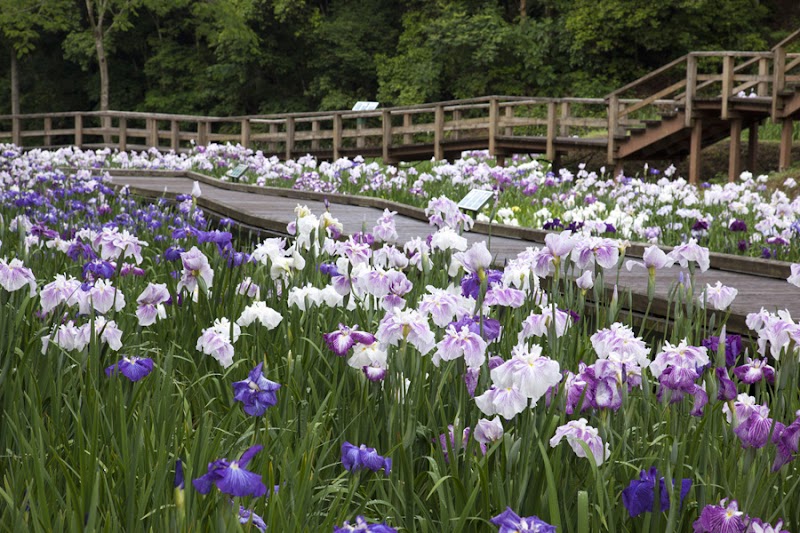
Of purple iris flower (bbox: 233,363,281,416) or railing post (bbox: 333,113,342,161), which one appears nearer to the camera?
purple iris flower (bbox: 233,363,281,416)

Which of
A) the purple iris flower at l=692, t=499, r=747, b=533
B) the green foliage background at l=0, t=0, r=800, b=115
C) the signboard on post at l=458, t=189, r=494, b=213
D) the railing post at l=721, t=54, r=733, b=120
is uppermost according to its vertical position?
the green foliage background at l=0, t=0, r=800, b=115

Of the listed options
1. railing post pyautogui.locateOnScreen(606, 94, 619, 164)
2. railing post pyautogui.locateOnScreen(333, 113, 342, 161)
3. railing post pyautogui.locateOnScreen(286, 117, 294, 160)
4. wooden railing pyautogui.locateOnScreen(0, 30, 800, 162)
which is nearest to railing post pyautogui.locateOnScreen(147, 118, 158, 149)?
wooden railing pyautogui.locateOnScreen(0, 30, 800, 162)

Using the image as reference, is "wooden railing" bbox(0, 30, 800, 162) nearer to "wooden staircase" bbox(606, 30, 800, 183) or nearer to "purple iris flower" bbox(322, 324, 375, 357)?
"wooden staircase" bbox(606, 30, 800, 183)

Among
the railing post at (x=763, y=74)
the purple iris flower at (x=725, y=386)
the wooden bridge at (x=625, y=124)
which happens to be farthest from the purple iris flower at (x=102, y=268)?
the railing post at (x=763, y=74)

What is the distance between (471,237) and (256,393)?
5.18 metres

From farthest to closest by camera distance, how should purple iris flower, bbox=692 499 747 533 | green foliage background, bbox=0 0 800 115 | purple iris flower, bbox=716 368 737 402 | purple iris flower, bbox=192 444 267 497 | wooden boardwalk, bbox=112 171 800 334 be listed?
1. green foliage background, bbox=0 0 800 115
2. wooden boardwalk, bbox=112 171 800 334
3. purple iris flower, bbox=716 368 737 402
4. purple iris flower, bbox=692 499 747 533
5. purple iris flower, bbox=192 444 267 497

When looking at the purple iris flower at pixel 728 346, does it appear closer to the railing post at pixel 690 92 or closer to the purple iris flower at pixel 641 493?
the purple iris flower at pixel 641 493

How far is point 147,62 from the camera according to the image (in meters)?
34.8

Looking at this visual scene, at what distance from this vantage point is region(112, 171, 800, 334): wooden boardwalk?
4238 mm

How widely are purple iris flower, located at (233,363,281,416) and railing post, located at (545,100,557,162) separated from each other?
1608 centimetres

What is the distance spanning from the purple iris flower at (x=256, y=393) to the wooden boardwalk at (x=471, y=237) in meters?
1.55

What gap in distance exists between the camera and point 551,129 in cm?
1780

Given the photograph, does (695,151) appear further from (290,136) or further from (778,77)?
(290,136)

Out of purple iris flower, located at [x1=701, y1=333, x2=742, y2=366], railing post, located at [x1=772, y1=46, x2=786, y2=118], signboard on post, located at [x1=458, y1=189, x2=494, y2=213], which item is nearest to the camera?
purple iris flower, located at [x1=701, y1=333, x2=742, y2=366]
